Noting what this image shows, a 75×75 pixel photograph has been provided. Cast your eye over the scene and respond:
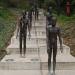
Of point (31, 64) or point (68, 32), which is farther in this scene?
point (68, 32)

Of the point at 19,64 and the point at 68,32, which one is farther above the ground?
the point at 68,32

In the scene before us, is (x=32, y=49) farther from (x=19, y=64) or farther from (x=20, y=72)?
(x=20, y=72)

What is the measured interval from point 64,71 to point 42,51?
4.19 m

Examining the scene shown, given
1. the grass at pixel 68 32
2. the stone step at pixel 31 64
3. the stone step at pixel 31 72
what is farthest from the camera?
the grass at pixel 68 32

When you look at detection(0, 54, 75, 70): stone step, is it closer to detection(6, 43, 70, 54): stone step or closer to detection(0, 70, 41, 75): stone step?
detection(0, 70, 41, 75): stone step

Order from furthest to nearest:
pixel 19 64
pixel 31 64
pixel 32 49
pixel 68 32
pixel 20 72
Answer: pixel 68 32 → pixel 32 49 → pixel 31 64 → pixel 19 64 → pixel 20 72

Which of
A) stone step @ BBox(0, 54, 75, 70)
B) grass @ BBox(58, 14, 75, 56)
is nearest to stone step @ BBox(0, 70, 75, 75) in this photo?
stone step @ BBox(0, 54, 75, 70)

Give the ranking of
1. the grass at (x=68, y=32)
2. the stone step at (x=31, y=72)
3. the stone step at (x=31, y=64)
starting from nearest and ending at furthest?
the stone step at (x=31, y=72), the stone step at (x=31, y=64), the grass at (x=68, y=32)

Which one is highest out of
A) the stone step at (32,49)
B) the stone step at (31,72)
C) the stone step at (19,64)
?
the stone step at (32,49)

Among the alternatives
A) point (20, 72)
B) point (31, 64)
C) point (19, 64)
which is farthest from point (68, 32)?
point (20, 72)

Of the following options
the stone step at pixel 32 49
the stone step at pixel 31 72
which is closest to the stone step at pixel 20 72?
the stone step at pixel 31 72

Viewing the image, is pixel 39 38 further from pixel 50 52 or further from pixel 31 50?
pixel 50 52

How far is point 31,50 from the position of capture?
2245cm

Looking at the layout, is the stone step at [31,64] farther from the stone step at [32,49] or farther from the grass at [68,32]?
the grass at [68,32]
